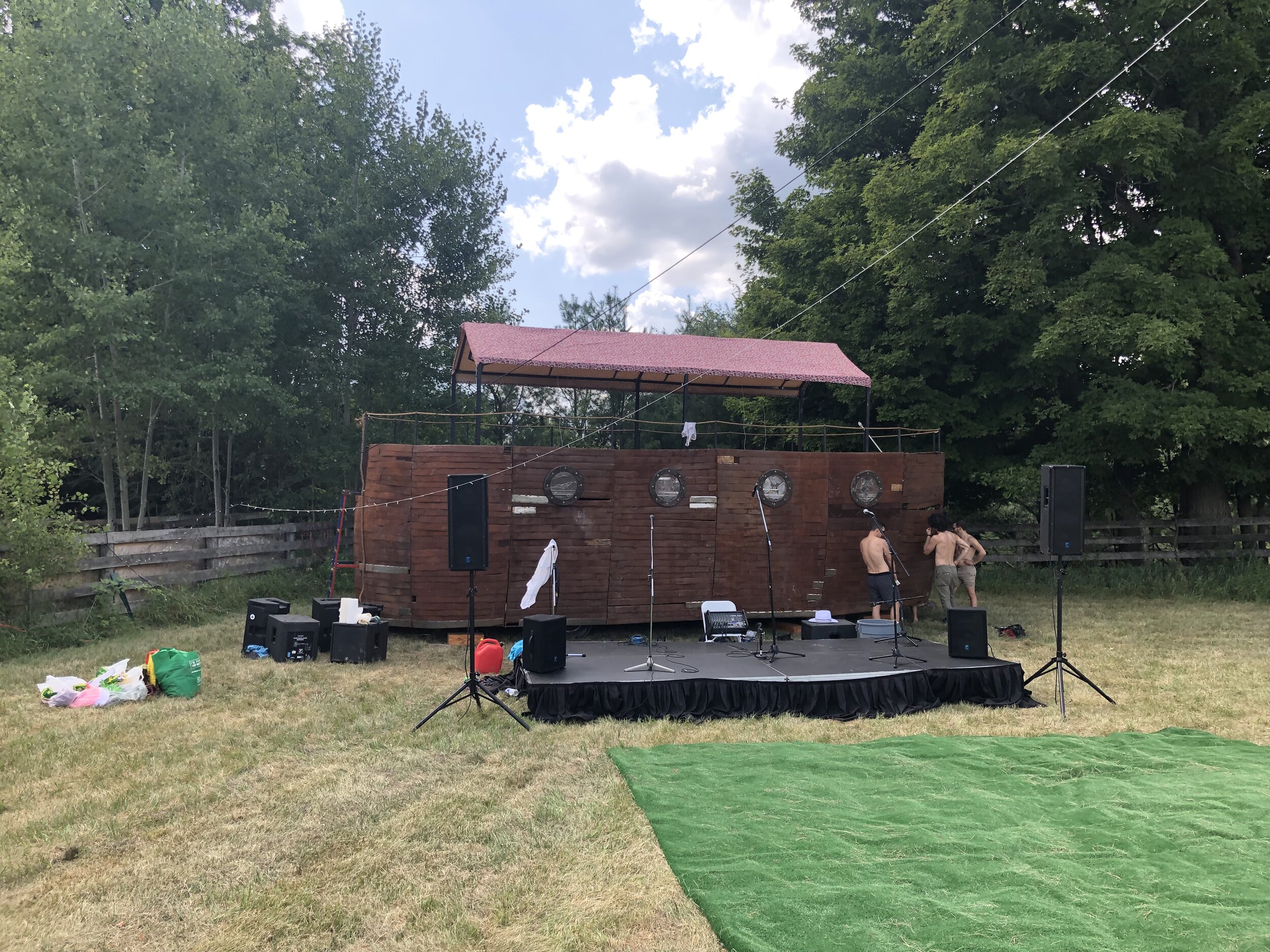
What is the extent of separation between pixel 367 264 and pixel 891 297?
12975mm

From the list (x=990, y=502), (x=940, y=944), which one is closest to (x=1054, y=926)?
(x=940, y=944)

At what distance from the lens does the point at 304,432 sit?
18.3m

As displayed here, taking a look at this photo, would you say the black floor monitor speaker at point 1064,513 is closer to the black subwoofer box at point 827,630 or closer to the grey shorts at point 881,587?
the black subwoofer box at point 827,630

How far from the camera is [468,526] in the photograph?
6.93 metres

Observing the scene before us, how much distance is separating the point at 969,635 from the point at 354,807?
6651mm

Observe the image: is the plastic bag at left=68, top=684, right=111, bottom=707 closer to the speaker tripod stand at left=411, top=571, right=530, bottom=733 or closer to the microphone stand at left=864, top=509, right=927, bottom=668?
the speaker tripod stand at left=411, top=571, right=530, bottom=733

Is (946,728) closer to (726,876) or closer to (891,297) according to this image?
(726,876)

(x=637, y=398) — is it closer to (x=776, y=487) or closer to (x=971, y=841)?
(x=776, y=487)

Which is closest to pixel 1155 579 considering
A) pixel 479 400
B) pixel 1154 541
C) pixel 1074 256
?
pixel 1154 541

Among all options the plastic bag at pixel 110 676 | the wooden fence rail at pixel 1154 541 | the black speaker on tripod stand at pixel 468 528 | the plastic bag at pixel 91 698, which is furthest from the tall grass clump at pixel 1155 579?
the plastic bag at pixel 91 698

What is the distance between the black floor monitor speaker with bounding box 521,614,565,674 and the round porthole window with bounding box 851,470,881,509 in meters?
6.49

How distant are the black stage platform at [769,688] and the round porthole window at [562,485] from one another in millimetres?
3055

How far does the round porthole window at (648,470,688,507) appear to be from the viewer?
1127cm

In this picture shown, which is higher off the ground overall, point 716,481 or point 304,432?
point 304,432
